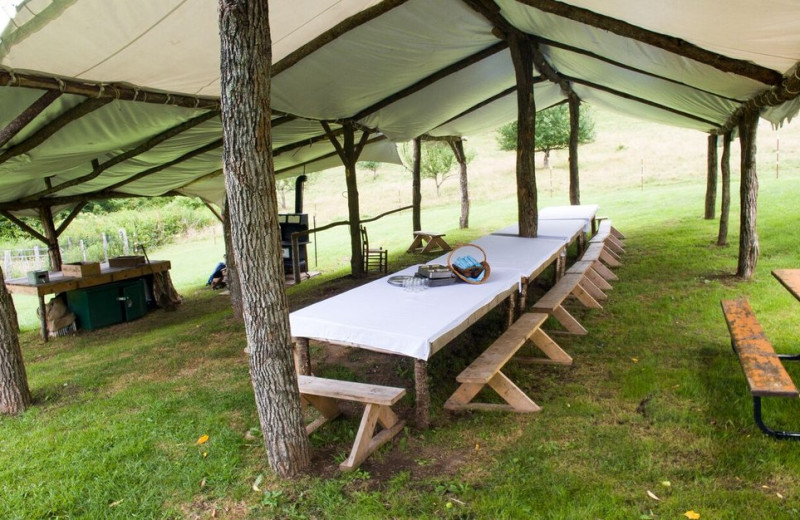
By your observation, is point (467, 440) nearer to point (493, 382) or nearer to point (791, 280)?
point (493, 382)

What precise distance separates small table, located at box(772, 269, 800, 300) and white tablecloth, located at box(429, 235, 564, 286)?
6.27 ft

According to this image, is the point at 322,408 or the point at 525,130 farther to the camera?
the point at 525,130

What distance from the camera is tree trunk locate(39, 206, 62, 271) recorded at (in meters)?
8.77

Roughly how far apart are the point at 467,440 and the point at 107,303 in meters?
7.20

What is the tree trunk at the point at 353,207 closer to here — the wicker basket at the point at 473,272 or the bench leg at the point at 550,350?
the wicker basket at the point at 473,272

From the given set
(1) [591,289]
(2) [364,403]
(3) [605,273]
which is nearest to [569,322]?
(1) [591,289]

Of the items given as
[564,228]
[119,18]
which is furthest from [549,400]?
[564,228]

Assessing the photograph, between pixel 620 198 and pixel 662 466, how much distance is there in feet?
56.7

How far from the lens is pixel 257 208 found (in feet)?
8.00

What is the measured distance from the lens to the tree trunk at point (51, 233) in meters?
8.77

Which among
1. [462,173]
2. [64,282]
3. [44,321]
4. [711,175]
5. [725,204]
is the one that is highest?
[462,173]

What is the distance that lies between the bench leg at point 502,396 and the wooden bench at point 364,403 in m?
0.43

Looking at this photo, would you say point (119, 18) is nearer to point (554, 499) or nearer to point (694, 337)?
point (554, 499)

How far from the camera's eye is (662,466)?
103 inches
